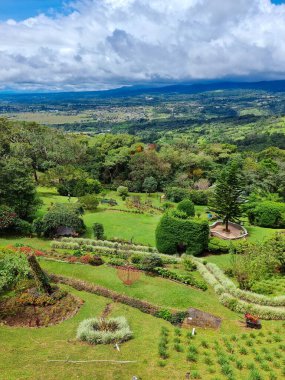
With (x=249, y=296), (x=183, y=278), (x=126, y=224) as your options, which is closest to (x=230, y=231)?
(x=126, y=224)

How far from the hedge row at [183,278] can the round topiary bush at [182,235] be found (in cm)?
502

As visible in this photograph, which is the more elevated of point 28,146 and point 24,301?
point 28,146

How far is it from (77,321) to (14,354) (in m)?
4.54

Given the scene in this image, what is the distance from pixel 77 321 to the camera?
19719 mm

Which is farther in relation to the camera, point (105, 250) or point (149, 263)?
point (105, 250)

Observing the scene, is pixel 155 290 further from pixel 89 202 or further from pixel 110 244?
pixel 89 202

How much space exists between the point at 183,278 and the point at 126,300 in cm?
508

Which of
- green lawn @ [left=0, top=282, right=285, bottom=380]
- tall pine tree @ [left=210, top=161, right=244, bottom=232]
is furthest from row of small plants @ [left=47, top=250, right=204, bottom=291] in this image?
tall pine tree @ [left=210, top=161, right=244, bottom=232]

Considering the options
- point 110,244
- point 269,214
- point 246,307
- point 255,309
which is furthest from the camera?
point 269,214

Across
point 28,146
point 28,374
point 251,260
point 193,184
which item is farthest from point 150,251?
point 28,146

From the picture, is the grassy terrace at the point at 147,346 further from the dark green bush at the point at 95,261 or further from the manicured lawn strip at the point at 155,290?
the dark green bush at the point at 95,261

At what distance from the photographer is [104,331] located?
57.9 ft

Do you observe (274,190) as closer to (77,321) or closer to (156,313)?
(156,313)

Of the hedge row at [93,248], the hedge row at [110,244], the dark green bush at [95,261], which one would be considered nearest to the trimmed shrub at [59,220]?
the hedge row at [110,244]
